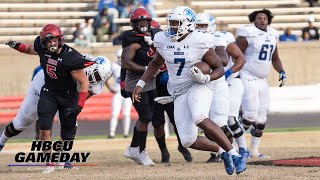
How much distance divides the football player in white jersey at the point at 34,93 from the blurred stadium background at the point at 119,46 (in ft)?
23.2

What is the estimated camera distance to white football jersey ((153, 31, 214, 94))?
34.0ft

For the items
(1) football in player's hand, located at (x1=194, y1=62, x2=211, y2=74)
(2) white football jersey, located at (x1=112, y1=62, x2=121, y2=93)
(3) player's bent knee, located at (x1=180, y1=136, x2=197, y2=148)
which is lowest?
(2) white football jersey, located at (x1=112, y1=62, x2=121, y2=93)

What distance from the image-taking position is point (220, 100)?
12.4m

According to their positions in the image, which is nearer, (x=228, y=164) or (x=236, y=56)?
(x=228, y=164)

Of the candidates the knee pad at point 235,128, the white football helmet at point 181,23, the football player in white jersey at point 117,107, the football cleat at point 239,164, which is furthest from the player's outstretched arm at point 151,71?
the football player in white jersey at point 117,107

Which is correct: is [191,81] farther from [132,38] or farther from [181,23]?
[132,38]

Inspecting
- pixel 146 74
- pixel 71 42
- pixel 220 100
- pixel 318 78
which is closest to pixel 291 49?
pixel 318 78

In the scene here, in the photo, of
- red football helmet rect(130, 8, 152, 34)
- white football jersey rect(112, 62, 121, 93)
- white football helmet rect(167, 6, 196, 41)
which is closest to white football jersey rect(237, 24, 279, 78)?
red football helmet rect(130, 8, 152, 34)

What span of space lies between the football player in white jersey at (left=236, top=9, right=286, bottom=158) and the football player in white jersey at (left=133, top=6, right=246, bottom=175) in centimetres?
329

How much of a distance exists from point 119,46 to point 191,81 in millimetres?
12023

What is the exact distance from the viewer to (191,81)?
34.3 feet

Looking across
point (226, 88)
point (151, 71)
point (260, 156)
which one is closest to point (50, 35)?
point (151, 71)

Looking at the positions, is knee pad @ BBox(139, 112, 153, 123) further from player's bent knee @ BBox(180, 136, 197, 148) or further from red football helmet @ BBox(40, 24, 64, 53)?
player's bent knee @ BBox(180, 136, 197, 148)

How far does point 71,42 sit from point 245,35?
9524mm
